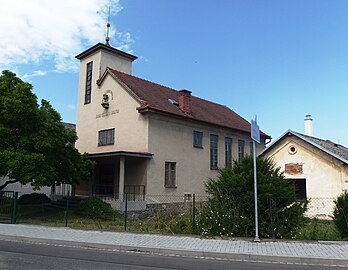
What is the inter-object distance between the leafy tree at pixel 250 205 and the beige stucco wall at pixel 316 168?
8.02 m

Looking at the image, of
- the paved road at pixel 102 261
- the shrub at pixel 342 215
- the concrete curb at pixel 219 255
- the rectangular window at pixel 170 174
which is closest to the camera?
the paved road at pixel 102 261

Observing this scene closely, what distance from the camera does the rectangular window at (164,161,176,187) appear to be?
23.7m

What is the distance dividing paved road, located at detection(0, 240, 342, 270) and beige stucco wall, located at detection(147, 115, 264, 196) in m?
12.6

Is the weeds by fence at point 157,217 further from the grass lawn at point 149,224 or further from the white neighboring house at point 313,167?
the white neighboring house at point 313,167

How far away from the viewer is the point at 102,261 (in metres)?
8.51

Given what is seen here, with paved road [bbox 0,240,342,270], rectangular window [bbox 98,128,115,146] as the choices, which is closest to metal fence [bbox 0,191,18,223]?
paved road [bbox 0,240,342,270]

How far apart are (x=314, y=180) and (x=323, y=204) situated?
1368mm

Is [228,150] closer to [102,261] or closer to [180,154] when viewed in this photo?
[180,154]

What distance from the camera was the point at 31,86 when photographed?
18672 millimetres

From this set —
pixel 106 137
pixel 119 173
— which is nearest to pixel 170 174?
pixel 119 173

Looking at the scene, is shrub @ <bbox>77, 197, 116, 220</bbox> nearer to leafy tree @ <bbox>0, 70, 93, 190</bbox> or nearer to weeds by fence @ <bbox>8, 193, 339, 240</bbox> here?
weeds by fence @ <bbox>8, 193, 339, 240</bbox>

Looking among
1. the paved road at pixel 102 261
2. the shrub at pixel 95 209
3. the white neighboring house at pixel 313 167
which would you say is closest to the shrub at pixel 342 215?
the paved road at pixel 102 261

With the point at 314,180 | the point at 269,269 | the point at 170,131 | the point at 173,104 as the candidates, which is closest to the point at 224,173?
the point at 269,269

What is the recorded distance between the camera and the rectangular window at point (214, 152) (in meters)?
27.5
